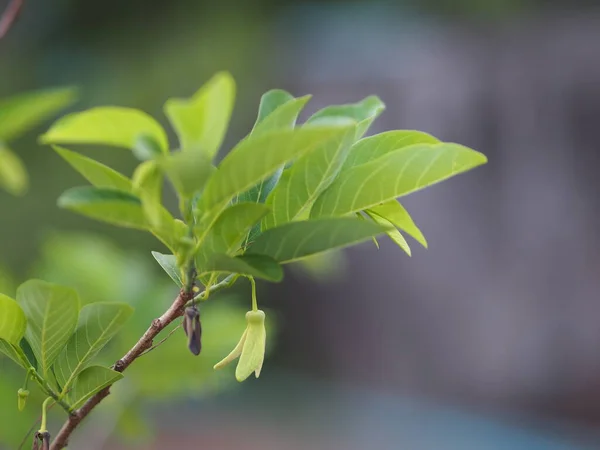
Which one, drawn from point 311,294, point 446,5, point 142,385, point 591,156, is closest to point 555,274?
point 591,156

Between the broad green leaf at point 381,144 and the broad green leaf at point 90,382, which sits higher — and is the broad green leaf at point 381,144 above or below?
above

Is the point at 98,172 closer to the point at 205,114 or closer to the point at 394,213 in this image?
the point at 205,114

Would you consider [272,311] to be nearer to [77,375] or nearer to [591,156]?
[591,156]

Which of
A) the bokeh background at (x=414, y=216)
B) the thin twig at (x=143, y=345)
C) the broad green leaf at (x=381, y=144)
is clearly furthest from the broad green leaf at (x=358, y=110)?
the bokeh background at (x=414, y=216)

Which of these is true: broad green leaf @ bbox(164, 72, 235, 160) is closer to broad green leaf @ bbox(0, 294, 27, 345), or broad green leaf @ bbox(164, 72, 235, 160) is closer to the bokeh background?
broad green leaf @ bbox(0, 294, 27, 345)

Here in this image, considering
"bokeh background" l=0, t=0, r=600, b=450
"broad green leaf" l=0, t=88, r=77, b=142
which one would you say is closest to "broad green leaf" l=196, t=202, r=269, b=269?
"broad green leaf" l=0, t=88, r=77, b=142

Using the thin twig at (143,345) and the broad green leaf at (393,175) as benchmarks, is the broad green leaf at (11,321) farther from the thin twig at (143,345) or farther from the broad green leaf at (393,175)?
the broad green leaf at (393,175)
